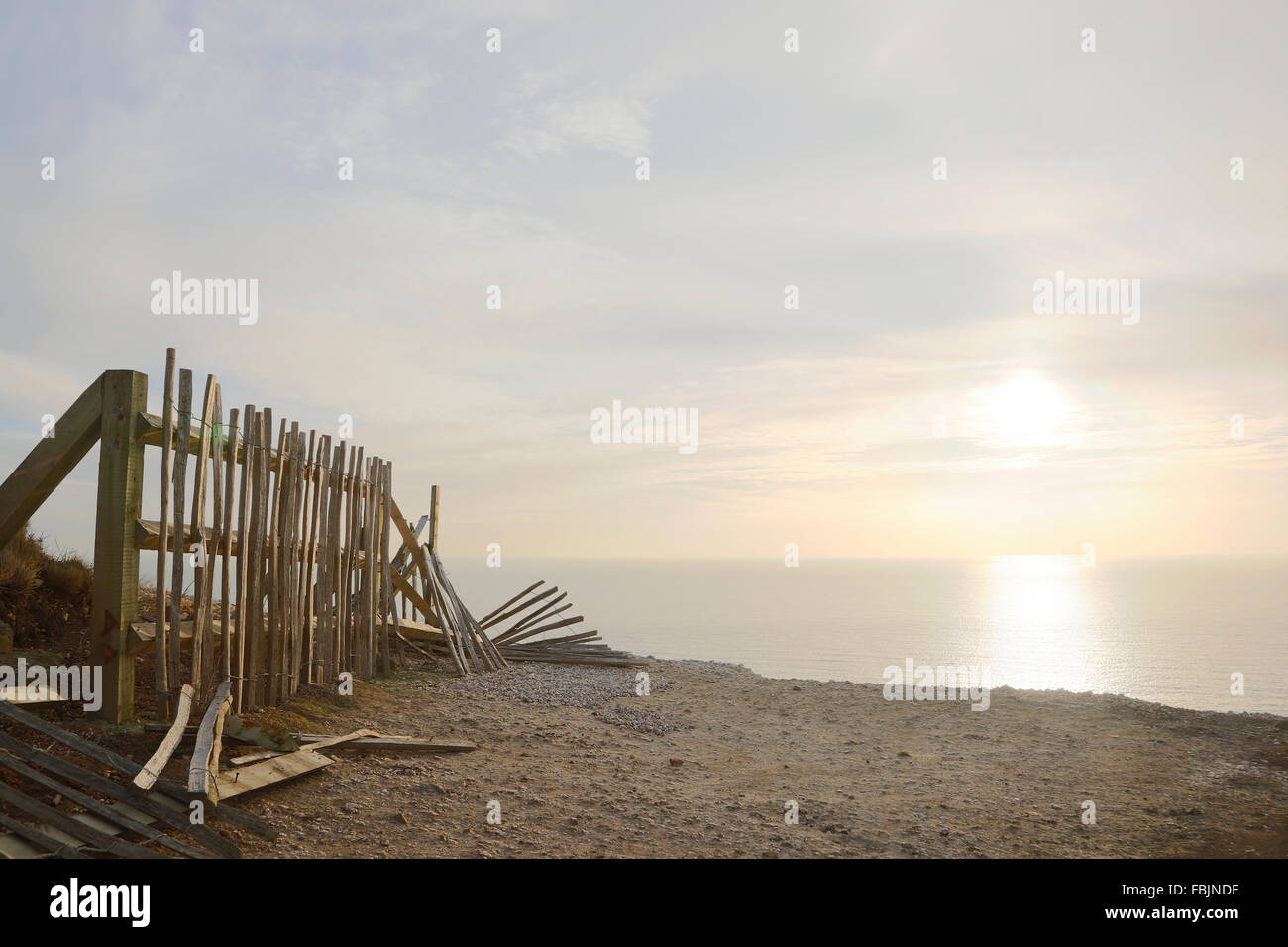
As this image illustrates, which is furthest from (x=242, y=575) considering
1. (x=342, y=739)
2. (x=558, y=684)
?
(x=558, y=684)

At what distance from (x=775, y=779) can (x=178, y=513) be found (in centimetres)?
531

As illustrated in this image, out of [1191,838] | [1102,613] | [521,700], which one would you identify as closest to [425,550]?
[521,700]

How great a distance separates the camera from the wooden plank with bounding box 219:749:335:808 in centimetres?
534

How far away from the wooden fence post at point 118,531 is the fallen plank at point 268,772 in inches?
51.4

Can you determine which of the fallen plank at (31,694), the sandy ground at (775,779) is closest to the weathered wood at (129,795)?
the sandy ground at (775,779)

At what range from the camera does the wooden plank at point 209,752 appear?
4.86 m

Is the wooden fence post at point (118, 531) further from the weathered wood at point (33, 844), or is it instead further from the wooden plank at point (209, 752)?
the weathered wood at point (33, 844)

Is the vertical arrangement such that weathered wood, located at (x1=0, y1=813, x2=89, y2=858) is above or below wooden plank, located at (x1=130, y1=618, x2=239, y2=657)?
below

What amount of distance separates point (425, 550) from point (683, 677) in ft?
14.2

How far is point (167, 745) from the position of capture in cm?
536

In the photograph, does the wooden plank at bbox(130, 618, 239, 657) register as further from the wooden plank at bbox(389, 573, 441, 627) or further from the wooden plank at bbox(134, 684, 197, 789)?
the wooden plank at bbox(389, 573, 441, 627)

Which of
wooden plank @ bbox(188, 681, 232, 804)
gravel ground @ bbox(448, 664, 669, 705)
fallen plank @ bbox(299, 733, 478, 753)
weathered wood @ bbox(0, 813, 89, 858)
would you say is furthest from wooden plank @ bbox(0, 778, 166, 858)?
gravel ground @ bbox(448, 664, 669, 705)

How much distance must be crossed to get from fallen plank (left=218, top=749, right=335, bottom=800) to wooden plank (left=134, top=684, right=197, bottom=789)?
0.37 metres
